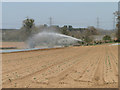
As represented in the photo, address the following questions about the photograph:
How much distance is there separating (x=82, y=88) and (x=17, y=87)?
255 cm

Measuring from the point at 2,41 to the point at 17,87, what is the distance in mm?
61191

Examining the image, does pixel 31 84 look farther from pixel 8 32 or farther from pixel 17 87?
pixel 8 32

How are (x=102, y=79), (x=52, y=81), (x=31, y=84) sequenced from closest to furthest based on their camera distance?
(x=31, y=84) < (x=52, y=81) < (x=102, y=79)

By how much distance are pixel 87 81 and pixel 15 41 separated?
193ft

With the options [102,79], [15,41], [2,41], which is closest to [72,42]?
[15,41]

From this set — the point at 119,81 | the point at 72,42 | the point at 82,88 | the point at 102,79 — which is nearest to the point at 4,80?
the point at 82,88

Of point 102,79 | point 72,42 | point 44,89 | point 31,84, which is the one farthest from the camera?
point 72,42

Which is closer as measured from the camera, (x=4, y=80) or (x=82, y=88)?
(x=82, y=88)

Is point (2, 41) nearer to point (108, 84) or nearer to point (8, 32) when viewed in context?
point (8, 32)

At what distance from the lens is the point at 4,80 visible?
966 cm

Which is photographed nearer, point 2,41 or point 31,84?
point 31,84

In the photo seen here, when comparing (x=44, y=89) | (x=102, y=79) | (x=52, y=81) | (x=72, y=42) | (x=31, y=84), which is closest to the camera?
(x=44, y=89)

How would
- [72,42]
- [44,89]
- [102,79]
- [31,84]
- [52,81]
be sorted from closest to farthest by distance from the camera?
[44,89] → [31,84] → [52,81] → [102,79] → [72,42]

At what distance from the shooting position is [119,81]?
9758 mm
